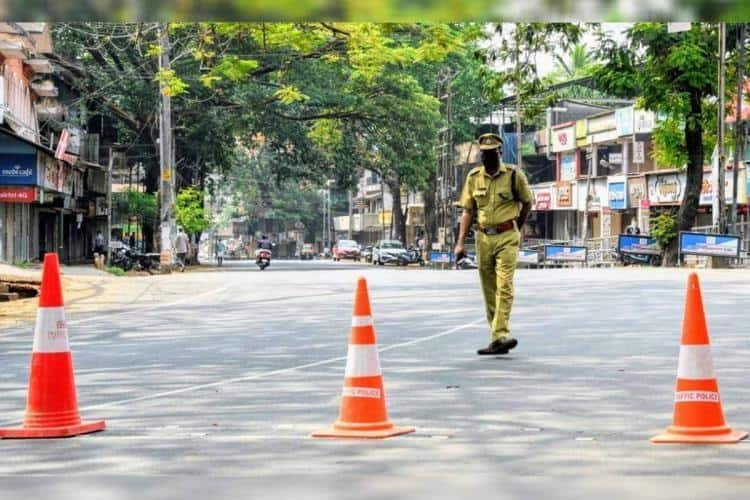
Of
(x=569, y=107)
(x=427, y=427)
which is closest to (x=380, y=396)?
(x=427, y=427)

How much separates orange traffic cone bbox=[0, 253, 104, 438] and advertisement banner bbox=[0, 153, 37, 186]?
36861 mm

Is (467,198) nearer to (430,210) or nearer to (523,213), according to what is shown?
(523,213)

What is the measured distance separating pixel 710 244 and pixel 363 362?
31.6 metres

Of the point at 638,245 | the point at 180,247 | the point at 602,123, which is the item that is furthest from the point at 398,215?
the point at 638,245

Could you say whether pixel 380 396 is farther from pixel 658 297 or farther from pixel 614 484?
pixel 658 297

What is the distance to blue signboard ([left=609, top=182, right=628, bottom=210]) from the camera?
205 ft

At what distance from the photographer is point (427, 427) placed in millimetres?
8430

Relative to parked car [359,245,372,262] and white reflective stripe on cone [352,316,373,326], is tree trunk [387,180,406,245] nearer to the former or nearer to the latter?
parked car [359,245,372,262]

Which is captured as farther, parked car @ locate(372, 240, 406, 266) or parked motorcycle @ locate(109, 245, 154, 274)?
parked car @ locate(372, 240, 406, 266)

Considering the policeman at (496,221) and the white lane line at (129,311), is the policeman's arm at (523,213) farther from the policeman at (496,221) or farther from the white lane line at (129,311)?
the white lane line at (129,311)

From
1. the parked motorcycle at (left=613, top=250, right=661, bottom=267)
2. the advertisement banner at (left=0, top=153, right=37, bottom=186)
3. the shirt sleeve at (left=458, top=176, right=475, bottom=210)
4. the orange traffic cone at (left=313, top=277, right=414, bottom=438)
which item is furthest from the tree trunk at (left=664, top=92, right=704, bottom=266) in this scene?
the orange traffic cone at (left=313, top=277, right=414, bottom=438)

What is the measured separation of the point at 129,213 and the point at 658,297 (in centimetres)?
4344

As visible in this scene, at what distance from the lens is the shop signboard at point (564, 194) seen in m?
69.4

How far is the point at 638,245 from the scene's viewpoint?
46.5m
